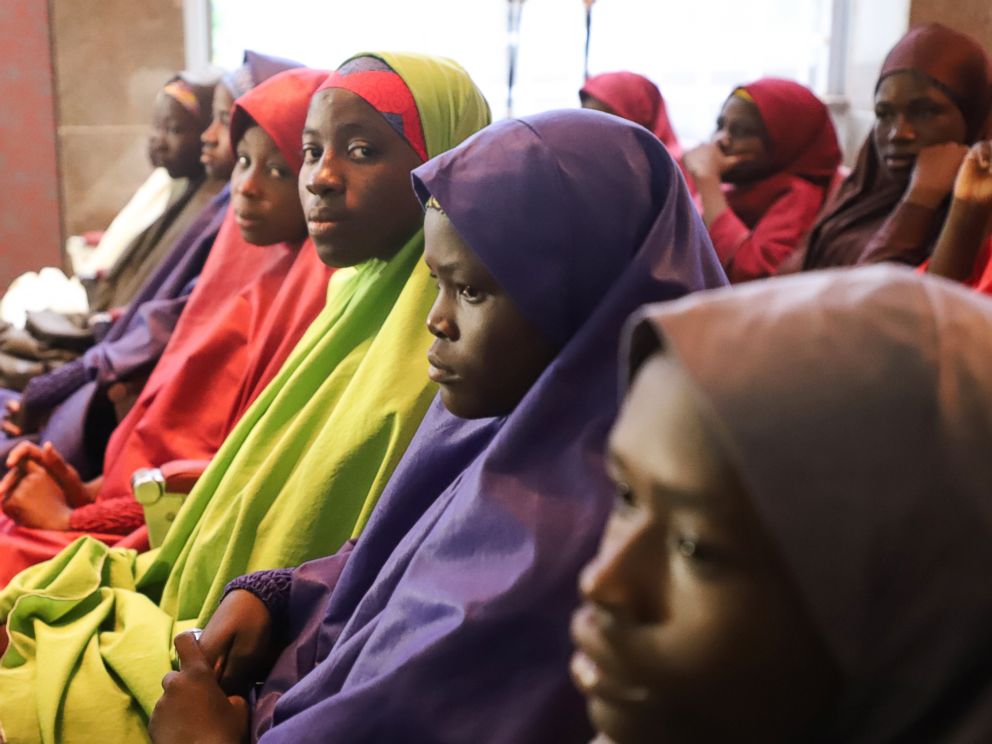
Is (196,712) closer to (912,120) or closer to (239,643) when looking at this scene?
(239,643)

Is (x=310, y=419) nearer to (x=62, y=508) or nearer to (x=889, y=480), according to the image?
(x=62, y=508)

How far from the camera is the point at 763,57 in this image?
510cm

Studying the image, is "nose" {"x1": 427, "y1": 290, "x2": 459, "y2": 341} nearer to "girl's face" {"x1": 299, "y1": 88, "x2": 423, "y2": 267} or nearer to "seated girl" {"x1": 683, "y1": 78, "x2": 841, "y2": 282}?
"girl's face" {"x1": 299, "y1": 88, "x2": 423, "y2": 267}

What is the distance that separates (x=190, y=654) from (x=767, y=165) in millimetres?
2633

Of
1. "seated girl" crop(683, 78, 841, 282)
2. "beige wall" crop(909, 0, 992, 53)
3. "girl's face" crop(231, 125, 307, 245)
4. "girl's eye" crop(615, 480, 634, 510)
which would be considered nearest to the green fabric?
"girl's face" crop(231, 125, 307, 245)

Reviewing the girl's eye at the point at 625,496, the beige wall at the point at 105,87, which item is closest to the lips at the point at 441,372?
the girl's eye at the point at 625,496

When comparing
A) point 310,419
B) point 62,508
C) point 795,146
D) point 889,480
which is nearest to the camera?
point 889,480

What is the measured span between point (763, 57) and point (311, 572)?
3.99 metres

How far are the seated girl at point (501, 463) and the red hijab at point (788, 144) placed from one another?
7.80ft

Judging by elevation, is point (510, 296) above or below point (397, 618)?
above

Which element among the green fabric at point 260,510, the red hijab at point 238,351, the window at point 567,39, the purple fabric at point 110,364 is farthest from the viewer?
the window at point 567,39

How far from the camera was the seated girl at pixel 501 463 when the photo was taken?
118 centimetres

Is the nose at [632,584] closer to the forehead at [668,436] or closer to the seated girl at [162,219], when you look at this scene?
the forehead at [668,436]

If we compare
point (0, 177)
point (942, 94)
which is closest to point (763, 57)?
point (942, 94)
